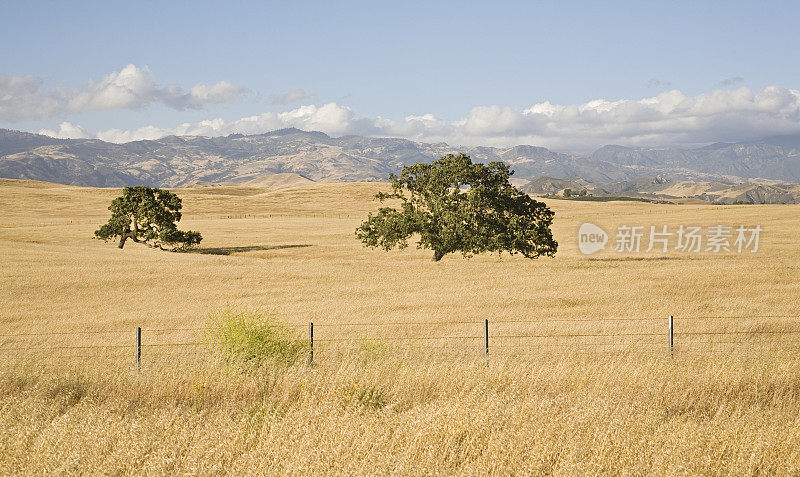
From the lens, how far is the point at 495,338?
19391 mm

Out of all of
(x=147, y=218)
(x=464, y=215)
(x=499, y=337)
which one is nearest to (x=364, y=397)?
(x=499, y=337)

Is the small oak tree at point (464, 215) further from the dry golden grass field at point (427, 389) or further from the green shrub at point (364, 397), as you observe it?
the green shrub at point (364, 397)

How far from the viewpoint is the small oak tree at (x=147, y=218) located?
194ft

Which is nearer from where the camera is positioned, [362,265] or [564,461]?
[564,461]

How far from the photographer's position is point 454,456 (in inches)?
284

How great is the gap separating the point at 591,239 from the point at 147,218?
5076 cm

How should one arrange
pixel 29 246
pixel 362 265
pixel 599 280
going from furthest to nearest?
pixel 29 246 → pixel 362 265 → pixel 599 280

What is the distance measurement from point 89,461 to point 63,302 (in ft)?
84.8

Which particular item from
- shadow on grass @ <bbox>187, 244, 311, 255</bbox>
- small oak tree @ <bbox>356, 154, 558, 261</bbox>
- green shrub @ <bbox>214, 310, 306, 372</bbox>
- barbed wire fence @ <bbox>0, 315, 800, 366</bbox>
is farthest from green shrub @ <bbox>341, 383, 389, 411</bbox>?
shadow on grass @ <bbox>187, 244, 311, 255</bbox>

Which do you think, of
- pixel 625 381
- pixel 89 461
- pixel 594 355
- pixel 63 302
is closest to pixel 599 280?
pixel 594 355

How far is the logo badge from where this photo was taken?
2459 inches

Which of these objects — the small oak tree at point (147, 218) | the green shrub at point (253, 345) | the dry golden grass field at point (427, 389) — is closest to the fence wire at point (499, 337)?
the dry golden grass field at point (427, 389)

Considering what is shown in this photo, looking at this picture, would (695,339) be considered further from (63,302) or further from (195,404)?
(63,302)

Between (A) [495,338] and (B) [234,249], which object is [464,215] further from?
(B) [234,249]
